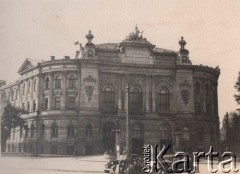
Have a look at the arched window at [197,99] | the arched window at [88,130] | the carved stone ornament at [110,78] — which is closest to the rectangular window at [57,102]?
the arched window at [88,130]

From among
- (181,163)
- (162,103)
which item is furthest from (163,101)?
(181,163)

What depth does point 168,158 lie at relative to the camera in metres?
6.75

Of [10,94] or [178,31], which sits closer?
[178,31]

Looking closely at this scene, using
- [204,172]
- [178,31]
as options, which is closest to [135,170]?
[204,172]

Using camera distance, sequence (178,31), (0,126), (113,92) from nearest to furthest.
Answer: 1. (178,31)
2. (0,126)
3. (113,92)

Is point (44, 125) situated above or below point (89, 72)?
below

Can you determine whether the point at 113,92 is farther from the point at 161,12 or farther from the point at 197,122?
the point at 161,12

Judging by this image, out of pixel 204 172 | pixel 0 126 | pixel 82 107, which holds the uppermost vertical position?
pixel 82 107

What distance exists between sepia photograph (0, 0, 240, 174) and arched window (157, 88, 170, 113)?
34mm

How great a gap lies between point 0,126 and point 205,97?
6389mm

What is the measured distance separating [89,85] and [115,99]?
3.75ft

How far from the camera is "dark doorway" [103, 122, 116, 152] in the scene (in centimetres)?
1202

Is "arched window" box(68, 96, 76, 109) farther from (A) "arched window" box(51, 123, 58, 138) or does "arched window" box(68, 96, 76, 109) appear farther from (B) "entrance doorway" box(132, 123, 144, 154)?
(B) "entrance doorway" box(132, 123, 144, 154)

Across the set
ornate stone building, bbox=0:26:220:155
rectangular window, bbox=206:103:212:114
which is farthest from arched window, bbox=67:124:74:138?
rectangular window, bbox=206:103:212:114
